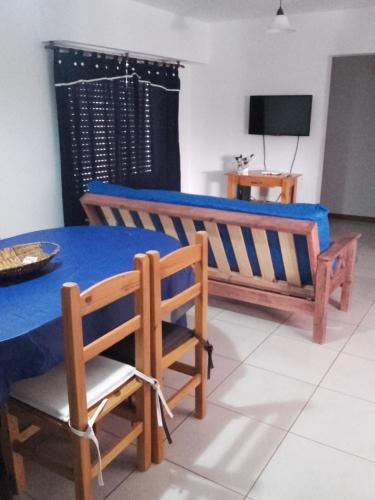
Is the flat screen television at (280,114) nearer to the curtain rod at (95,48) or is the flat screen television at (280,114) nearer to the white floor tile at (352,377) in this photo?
the curtain rod at (95,48)

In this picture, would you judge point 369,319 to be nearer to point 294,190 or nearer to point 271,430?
point 271,430

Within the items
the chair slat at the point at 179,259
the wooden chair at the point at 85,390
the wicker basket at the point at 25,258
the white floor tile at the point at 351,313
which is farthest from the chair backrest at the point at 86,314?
the white floor tile at the point at 351,313

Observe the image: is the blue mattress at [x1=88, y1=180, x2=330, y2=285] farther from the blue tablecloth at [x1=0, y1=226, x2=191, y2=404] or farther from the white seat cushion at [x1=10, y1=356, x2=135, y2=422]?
the white seat cushion at [x1=10, y1=356, x2=135, y2=422]

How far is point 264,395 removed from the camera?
7.69ft

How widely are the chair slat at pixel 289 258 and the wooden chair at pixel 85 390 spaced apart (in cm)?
131

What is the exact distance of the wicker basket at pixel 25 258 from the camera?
1.76 meters

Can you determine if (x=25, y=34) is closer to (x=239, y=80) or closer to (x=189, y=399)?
(x=239, y=80)

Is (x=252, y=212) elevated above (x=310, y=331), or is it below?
above

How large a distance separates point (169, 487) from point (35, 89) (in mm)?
3382

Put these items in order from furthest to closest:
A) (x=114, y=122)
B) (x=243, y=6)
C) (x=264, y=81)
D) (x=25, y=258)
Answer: (x=264, y=81) → (x=243, y=6) → (x=114, y=122) → (x=25, y=258)

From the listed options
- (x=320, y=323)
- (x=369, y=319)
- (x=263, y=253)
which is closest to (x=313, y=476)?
(x=320, y=323)

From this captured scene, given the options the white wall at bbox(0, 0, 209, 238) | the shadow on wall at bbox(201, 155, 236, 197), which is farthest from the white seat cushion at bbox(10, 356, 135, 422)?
the shadow on wall at bbox(201, 155, 236, 197)

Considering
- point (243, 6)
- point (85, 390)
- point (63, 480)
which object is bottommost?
point (63, 480)

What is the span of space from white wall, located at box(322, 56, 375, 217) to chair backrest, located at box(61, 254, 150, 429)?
17.6ft
